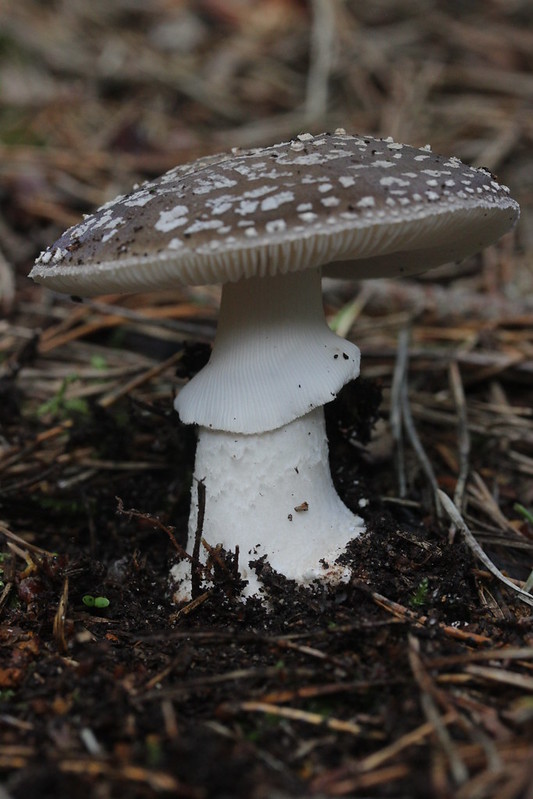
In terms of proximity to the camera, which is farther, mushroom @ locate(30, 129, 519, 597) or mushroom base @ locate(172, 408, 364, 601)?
mushroom base @ locate(172, 408, 364, 601)

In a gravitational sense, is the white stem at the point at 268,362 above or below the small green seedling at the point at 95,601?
above

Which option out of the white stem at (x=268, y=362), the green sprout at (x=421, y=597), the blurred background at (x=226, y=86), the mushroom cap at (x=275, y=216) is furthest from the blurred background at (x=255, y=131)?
the mushroom cap at (x=275, y=216)

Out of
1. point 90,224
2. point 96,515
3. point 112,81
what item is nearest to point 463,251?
point 90,224

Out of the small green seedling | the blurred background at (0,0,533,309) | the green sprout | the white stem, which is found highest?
the blurred background at (0,0,533,309)

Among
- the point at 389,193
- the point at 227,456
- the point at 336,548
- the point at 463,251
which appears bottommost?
the point at 336,548

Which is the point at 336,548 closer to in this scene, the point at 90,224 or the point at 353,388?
the point at 353,388

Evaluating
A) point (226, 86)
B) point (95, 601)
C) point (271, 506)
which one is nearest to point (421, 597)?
point (271, 506)

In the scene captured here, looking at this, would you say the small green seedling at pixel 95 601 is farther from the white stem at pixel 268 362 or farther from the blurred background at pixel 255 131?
the blurred background at pixel 255 131

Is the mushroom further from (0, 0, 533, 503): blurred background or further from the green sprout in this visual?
(0, 0, 533, 503): blurred background

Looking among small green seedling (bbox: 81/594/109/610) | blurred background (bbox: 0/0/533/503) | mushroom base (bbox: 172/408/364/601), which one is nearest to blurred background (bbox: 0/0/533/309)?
blurred background (bbox: 0/0/533/503)
